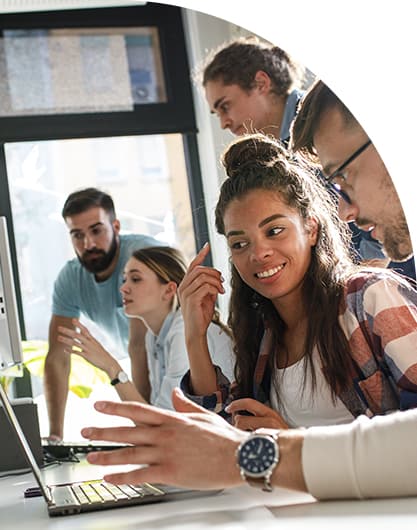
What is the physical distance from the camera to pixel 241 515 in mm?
1042

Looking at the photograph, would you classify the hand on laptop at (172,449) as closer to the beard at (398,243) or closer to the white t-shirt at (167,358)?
the beard at (398,243)

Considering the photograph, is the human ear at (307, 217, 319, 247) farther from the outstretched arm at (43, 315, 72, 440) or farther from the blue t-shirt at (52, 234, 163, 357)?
the outstretched arm at (43, 315, 72, 440)

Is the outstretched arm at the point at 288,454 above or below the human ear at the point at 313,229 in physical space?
below

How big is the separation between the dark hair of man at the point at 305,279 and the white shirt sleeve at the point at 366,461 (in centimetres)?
66

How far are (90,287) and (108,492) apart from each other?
1.84 m

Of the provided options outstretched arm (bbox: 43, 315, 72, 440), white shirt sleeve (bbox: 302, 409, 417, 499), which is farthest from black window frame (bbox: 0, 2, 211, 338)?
white shirt sleeve (bbox: 302, 409, 417, 499)

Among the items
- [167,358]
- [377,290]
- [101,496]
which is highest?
[377,290]

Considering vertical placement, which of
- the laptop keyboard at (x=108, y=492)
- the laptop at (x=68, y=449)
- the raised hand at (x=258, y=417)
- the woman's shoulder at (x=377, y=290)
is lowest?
the laptop at (x=68, y=449)

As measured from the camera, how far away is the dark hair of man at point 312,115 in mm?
2350

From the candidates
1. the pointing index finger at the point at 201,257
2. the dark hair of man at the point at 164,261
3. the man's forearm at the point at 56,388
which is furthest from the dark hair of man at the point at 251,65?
the man's forearm at the point at 56,388

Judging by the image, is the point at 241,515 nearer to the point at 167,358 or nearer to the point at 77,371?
the point at 167,358

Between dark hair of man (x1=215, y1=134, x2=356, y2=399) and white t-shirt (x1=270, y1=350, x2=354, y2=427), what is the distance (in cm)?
2

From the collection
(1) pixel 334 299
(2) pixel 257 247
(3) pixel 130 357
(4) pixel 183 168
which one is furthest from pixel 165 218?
(1) pixel 334 299

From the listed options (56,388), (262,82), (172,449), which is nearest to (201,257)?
(262,82)
